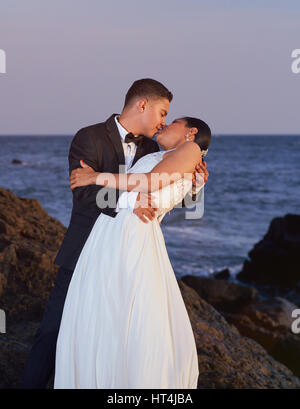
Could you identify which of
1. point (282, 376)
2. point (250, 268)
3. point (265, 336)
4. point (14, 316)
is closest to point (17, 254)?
point (14, 316)

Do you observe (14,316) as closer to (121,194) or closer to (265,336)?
(121,194)

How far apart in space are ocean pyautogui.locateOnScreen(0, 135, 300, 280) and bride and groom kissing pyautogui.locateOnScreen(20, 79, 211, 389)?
104 cm

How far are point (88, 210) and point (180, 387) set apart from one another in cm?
121

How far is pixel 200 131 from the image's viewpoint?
3145 millimetres

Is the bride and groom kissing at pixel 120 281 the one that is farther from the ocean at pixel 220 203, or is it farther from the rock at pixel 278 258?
the rock at pixel 278 258

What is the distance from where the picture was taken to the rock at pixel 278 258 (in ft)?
52.6

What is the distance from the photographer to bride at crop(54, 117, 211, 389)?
289 cm

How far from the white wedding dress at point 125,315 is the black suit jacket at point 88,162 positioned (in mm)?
184

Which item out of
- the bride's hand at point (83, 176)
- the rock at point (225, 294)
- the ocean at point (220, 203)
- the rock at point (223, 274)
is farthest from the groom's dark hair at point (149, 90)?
the rock at point (223, 274)

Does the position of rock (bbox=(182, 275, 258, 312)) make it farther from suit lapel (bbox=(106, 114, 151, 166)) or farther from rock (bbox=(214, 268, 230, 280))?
suit lapel (bbox=(106, 114, 151, 166))

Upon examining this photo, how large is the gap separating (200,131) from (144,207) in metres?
0.61
